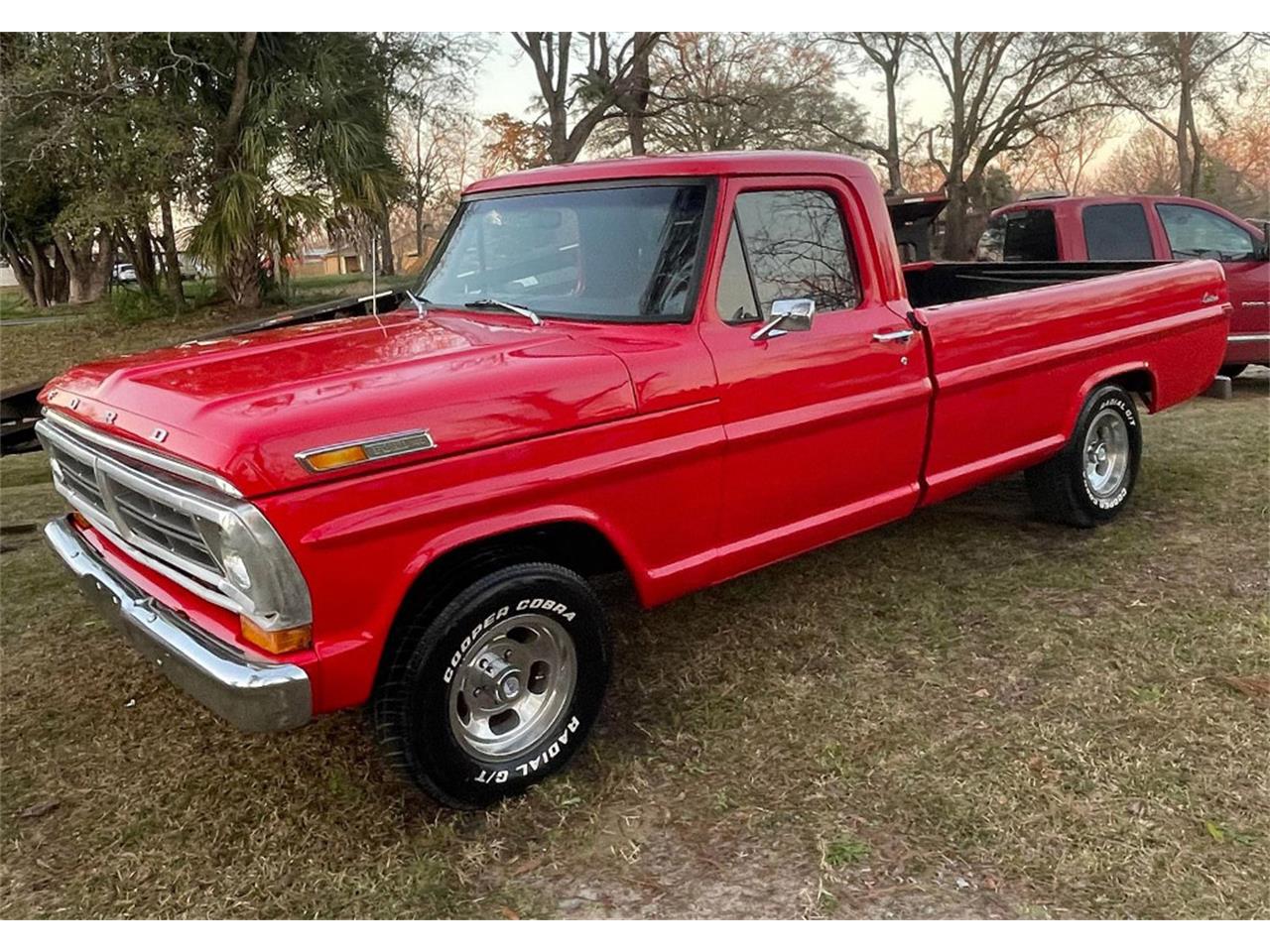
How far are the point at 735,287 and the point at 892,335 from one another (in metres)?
0.81

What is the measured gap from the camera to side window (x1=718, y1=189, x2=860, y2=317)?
12.1 feet

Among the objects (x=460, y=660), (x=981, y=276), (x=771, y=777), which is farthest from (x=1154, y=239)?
(x=460, y=660)

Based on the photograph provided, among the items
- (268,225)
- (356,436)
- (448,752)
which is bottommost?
(448,752)

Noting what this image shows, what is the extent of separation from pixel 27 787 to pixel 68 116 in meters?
12.5

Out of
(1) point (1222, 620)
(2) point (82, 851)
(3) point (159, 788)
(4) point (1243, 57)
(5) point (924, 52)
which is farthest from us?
(5) point (924, 52)

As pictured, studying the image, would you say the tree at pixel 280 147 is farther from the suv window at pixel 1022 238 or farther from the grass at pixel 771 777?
the grass at pixel 771 777

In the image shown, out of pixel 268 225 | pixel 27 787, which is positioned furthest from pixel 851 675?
pixel 268 225

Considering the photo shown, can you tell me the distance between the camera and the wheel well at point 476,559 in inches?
114

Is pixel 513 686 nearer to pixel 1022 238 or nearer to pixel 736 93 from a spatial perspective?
pixel 1022 238

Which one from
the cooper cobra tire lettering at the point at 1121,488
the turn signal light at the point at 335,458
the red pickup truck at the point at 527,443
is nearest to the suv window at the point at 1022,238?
the cooper cobra tire lettering at the point at 1121,488

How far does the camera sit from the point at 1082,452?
5125 millimetres

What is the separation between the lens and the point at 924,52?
21594mm

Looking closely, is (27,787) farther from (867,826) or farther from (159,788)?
(867,826)

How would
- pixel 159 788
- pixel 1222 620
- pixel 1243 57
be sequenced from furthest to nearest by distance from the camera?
pixel 1243 57, pixel 1222 620, pixel 159 788
